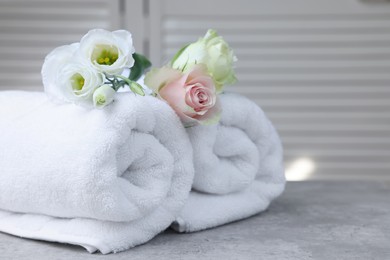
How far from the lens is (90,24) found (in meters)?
1.91

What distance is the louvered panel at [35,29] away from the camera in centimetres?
191

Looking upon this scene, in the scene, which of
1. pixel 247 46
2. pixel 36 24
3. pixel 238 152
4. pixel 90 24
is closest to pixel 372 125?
pixel 247 46

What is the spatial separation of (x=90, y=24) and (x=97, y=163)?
128 centimetres

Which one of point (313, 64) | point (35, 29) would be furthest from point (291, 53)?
point (35, 29)

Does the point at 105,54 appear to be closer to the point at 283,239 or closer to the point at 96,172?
the point at 96,172

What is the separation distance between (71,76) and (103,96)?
5 cm

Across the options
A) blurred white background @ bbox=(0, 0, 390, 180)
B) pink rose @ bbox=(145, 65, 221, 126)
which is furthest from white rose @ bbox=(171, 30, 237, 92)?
blurred white background @ bbox=(0, 0, 390, 180)

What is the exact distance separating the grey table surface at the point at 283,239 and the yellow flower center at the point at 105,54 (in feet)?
0.66

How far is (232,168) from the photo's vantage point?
2.89 ft

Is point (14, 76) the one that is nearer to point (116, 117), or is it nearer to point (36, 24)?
point (36, 24)

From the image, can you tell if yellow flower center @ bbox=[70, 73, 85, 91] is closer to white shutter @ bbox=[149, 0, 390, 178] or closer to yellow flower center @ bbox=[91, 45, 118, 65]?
yellow flower center @ bbox=[91, 45, 118, 65]

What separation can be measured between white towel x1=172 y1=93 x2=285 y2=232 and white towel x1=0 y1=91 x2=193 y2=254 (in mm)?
42

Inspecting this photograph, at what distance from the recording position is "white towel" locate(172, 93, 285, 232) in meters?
0.82

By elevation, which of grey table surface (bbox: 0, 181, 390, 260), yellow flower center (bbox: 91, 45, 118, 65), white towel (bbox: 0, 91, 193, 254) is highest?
yellow flower center (bbox: 91, 45, 118, 65)
